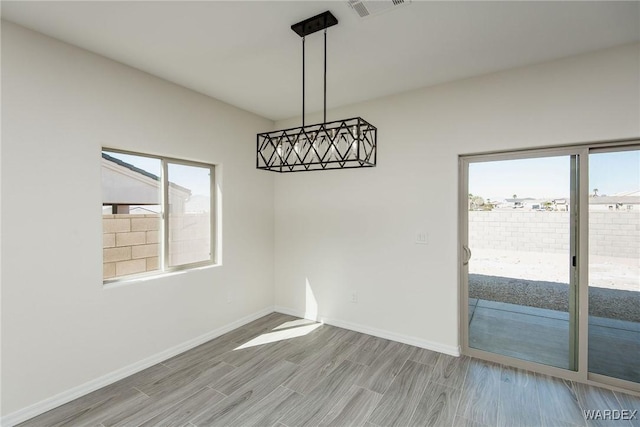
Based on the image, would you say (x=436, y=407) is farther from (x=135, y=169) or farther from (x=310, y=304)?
(x=135, y=169)

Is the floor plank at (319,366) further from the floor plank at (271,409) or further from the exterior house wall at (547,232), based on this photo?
the exterior house wall at (547,232)

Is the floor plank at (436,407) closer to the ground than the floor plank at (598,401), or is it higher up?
closer to the ground

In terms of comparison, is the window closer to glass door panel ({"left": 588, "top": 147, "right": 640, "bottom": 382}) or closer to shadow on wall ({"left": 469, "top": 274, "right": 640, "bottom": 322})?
shadow on wall ({"left": 469, "top": 274, "right": 640, "bottom": 322})

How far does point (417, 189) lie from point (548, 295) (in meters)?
1.53

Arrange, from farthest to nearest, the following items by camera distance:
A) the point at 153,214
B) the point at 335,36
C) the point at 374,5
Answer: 1. the point at 153,214
2. the point at 335,36
3. the point at 374,5

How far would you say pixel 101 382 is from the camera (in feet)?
8.07

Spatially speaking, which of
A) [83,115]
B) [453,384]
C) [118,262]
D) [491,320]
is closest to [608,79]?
[491,320]

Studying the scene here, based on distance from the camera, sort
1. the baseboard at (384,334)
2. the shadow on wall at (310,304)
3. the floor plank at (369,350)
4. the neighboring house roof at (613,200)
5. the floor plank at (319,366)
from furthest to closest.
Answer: the shadow on wall at (310,304), the baseboard at (384,334), the floor plank at (369,350), the floor plank at (319,366), the neighboring house roof at (613,200)

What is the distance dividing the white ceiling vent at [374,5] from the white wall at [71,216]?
2067 mm

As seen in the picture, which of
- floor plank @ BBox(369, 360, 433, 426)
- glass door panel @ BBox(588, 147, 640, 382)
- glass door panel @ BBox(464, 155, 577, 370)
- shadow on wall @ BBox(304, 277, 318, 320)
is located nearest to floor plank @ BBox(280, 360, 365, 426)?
floor plank @ BBox(369, 360, 433, 426)

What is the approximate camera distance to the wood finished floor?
6.93 feet

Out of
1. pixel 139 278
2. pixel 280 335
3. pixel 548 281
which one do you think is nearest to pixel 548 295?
pixel 548 281

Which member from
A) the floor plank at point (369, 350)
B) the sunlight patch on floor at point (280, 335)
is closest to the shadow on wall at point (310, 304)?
the sunlight patch on floor at point (280, 335)

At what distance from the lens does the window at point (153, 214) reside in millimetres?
2662
